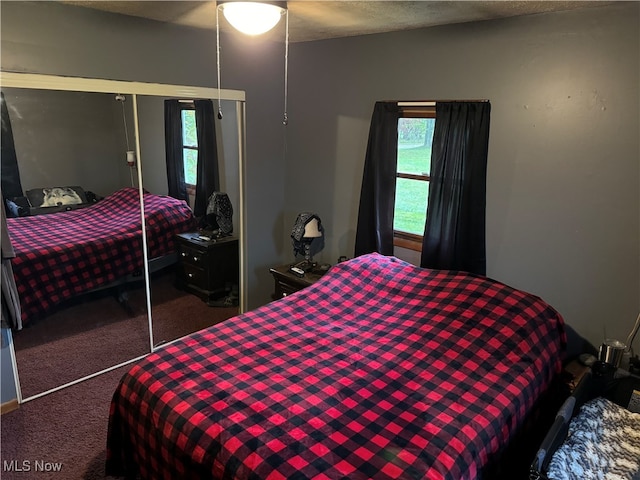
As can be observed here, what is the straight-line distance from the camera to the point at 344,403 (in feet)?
6.13

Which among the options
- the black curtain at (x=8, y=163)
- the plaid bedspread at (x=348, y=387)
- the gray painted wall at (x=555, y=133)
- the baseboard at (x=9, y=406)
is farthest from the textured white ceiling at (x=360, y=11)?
the baseboard at (x=9, y=406)

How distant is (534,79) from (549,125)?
0.26m

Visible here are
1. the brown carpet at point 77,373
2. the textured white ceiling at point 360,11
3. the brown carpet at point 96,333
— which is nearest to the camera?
the textured white ceiling at point 360,11

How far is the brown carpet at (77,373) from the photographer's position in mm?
2340

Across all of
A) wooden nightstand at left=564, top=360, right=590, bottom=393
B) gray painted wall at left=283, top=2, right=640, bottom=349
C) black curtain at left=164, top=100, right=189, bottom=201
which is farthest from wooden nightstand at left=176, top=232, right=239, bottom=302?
wooden nightstand at left=564, top=360, right=590, bottom=393

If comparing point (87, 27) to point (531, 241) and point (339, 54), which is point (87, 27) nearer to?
point (339, 54)

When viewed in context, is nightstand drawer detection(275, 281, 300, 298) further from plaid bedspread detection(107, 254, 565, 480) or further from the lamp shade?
the lamp shade

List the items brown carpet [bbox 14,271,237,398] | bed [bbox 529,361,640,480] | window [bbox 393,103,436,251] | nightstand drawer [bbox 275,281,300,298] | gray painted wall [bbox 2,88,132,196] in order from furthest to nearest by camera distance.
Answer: nightstand drawer [bbox 275,281,300,298] < window [bbox 393,103,436,251] < brown carpet [bbox 14,271,237,398] < gray painted wall [bbox 2,88,132,196] < bed [bbox 529,361,640,480]

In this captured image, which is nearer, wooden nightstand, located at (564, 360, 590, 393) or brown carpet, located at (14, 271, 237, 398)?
wooden nightstand, located at (564, 360, 590, 393)

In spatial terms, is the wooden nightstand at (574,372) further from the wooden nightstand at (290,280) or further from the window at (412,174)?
the wooden nightstand at (290,280)

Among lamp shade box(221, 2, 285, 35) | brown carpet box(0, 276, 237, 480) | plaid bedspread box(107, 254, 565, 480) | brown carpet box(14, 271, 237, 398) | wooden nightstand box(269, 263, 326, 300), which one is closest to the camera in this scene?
plaid bedspread box(107, 254, 565, 480)

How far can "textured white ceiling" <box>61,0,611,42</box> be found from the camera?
2.21 m

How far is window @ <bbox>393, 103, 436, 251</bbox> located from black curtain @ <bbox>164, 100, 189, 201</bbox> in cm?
150

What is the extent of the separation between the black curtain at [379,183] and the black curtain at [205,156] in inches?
43.5
